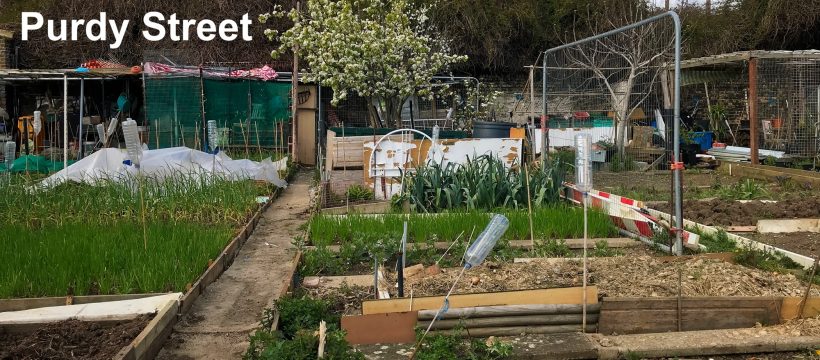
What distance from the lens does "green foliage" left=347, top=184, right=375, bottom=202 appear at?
1041 centimetres

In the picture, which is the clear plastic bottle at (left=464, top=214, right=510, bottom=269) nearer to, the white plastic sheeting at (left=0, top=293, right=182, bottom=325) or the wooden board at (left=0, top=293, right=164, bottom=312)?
the white plastic sheeting at (left=0, top=293, right=182, bottom=325)

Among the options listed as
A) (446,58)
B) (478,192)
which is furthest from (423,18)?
(478,192)

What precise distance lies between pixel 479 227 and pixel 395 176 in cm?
314

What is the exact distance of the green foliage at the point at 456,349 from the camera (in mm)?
4023

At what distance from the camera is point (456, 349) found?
4238 mm

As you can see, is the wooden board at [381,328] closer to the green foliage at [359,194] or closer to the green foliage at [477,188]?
the green foliage at [477,188]

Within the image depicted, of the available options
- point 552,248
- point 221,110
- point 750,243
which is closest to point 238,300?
point 552,248

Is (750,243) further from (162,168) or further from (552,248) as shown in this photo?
(162,168)

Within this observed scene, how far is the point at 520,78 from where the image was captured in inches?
788

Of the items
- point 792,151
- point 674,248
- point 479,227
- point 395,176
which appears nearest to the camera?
point 674,248

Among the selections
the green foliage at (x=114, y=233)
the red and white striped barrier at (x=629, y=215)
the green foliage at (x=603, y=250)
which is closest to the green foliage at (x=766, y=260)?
the red and white striped barrier at (x=629, y=215)

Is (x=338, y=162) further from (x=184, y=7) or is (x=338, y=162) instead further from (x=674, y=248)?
(x=184, y=7)

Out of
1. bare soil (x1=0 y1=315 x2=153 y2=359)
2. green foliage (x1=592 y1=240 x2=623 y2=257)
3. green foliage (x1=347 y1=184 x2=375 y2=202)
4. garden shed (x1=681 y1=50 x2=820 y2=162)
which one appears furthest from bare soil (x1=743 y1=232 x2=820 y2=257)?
garden shed (x1=681 y1=50 x2=820 y2=162)

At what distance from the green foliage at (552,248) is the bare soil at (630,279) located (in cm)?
69
